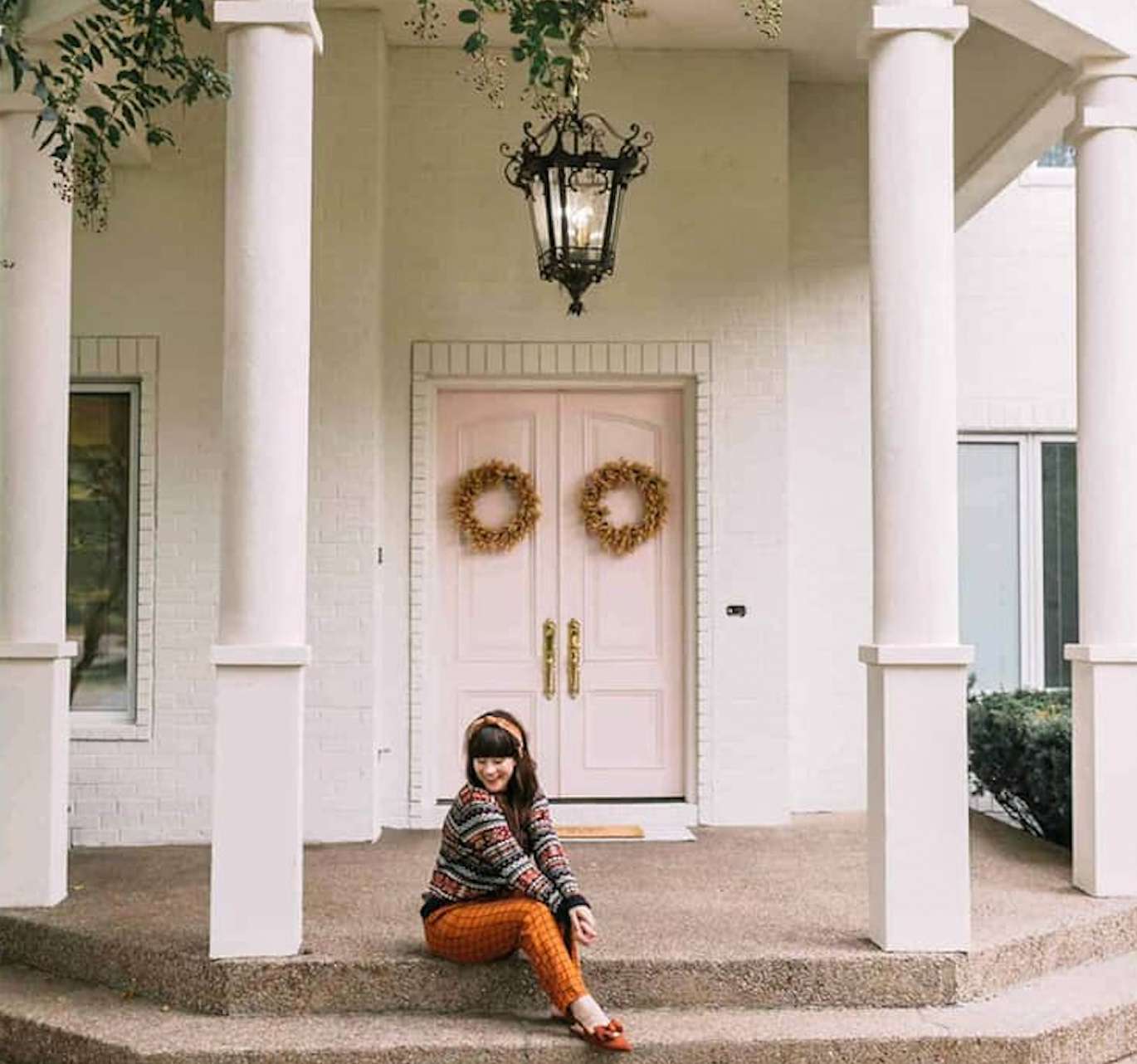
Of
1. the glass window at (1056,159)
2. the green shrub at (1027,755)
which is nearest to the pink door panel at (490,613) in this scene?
the green shrub at (1027,755)

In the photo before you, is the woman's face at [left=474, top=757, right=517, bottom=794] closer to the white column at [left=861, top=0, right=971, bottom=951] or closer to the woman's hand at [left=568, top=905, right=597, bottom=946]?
the woman's hand at [left=568, top=905, right=597, bottom=946]

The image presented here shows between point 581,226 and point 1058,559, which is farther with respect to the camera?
point 1058,559

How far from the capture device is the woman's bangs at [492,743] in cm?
434

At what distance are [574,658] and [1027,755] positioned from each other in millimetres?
2214

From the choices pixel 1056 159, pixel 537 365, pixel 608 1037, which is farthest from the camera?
pixel 1056 159

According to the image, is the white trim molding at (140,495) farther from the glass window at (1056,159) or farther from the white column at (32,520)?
the glass window at (1056,159)

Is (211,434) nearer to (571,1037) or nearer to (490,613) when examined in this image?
(490,613)

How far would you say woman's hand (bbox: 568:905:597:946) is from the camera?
13.4 feet

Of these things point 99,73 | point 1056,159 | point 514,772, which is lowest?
point 514,772

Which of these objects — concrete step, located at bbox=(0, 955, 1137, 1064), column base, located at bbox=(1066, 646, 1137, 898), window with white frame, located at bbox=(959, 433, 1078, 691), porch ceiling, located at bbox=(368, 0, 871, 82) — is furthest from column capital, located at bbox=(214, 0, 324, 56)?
window with white frame, located at bbox=(959, 433, 1078, 691)

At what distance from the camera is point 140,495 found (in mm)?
6621

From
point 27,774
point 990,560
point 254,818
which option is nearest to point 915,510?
point 254,818

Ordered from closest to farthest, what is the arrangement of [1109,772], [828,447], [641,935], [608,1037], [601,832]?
[608,1037] → [641,935] → [1109,772] → [601,832] → [828,447]

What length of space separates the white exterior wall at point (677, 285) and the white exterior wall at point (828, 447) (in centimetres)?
44
